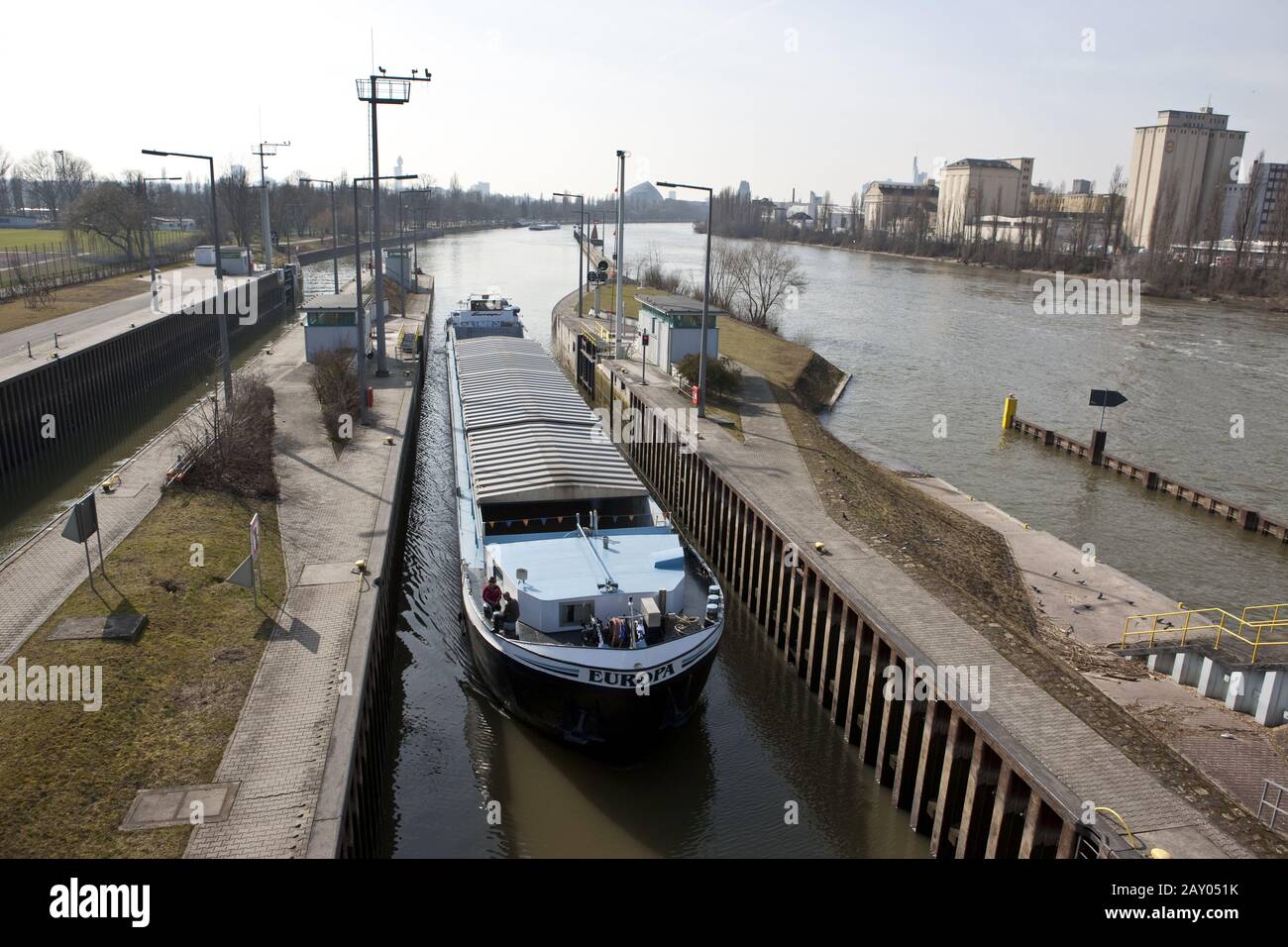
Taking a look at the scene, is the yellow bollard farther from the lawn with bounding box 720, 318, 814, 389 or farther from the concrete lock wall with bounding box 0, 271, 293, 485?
the concrete lock wall with bounding box 0, 271, 293, 485

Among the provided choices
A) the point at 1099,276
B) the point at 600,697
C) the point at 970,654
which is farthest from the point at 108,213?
the point at 1099,276

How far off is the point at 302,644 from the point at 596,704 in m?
5.22

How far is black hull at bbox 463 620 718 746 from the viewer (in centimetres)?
1563

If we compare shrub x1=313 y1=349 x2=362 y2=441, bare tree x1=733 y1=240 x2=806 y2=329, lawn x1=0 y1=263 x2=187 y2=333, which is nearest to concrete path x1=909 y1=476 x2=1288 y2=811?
shrub x1=313 y1=349 x2=362 y2=441

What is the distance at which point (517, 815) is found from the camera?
15656 mm

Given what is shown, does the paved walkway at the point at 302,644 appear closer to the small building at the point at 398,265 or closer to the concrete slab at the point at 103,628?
the concrete slab at the point at 103,628

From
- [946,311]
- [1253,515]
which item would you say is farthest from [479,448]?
[946,311]

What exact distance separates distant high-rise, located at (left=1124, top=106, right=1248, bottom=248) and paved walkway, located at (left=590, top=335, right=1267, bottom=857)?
140288 mm

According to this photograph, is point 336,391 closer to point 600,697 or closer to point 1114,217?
point 600,697

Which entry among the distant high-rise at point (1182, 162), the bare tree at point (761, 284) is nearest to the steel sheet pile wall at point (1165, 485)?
the bare tree at point (761, 284)

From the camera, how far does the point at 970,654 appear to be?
1647 cm
